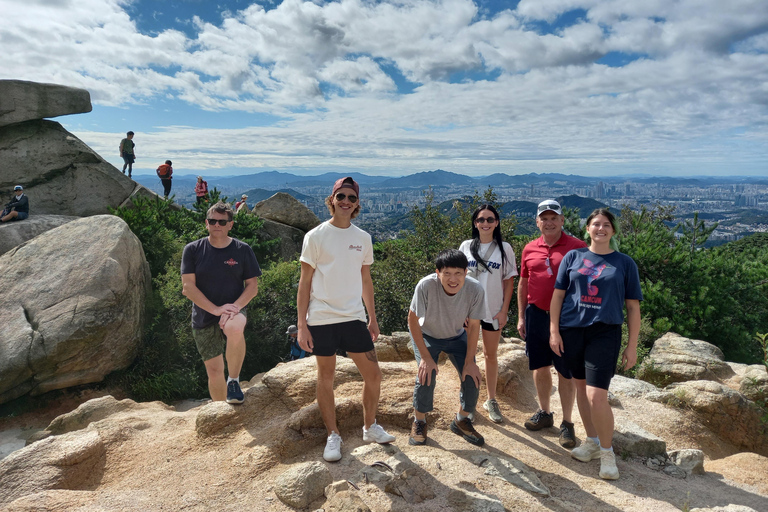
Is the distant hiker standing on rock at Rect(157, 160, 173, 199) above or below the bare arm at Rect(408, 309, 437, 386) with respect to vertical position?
above

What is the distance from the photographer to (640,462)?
4.60m

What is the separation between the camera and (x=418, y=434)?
14.5 feet

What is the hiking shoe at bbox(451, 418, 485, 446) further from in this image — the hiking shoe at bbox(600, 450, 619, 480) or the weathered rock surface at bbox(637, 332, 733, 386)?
the weathered rock surface at bbox(637, 332, 733, 386)

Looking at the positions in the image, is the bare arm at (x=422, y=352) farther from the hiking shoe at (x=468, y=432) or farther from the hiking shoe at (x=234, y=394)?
the hiking shoe at (x=234, y=394)

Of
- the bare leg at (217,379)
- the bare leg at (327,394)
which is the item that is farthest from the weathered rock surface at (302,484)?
the bare leg at (217,379)

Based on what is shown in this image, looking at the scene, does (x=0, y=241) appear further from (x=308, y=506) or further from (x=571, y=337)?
(x=571, y=337)

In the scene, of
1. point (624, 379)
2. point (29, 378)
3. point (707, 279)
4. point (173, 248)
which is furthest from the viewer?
point (173, 248)

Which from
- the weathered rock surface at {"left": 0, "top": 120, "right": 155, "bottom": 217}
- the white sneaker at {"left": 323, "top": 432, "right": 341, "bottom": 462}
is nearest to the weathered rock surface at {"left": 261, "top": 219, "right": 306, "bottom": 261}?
the weathered rock surface at {"left": 0, "top": 120, "right": 155, "bottom": 217}

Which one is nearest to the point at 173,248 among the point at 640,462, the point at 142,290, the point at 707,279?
the point at 142,290

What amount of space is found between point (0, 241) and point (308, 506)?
1264 centimetres

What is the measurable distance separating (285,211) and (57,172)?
334 inches

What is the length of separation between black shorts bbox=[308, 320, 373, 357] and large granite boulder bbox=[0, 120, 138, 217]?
1537 cm

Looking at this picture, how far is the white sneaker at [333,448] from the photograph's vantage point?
13.3 ft

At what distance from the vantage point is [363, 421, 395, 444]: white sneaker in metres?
4.26
